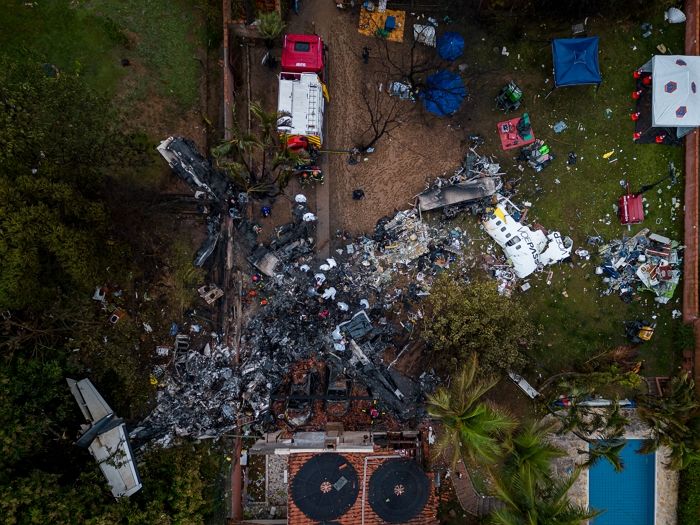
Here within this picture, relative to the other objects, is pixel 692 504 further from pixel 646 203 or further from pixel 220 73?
pixel 220 73

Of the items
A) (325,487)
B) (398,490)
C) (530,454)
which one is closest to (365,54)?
(530,454)

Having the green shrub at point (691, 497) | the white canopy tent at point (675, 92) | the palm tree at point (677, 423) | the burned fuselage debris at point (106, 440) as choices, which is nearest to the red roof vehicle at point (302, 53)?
the white canopy tent at point (675, 92)

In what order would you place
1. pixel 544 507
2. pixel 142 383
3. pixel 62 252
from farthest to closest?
1. pixel 142 383
2. pixel 544 507
3. pixel 62 252

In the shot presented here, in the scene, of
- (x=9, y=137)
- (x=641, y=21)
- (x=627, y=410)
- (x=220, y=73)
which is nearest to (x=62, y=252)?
(x=9, y=137)

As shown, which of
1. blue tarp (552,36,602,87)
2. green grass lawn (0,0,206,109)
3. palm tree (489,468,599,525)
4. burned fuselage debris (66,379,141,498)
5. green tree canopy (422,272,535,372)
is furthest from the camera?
green grass lawn (0,0,206,109)

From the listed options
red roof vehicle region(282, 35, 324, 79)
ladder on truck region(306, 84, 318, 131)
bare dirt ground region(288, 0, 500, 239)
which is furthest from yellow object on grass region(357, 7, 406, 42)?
ladder on truck region(306, 84, 318, 131)

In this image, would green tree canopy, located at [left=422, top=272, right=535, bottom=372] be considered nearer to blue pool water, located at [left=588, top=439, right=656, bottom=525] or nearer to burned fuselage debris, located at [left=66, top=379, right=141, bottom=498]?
blue pool water, located at [left=588, top=439, right=656, bottom=525]

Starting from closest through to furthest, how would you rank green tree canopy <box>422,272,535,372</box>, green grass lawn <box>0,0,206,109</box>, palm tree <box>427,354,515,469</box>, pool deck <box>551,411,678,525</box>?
palm tree <box>427,354,515,469</box> → green tree canopy <box>422,272,535,372</box> → green grass lawn <box>0,0,206,109</box> → pool deck <box>551,411,678,525</box>
